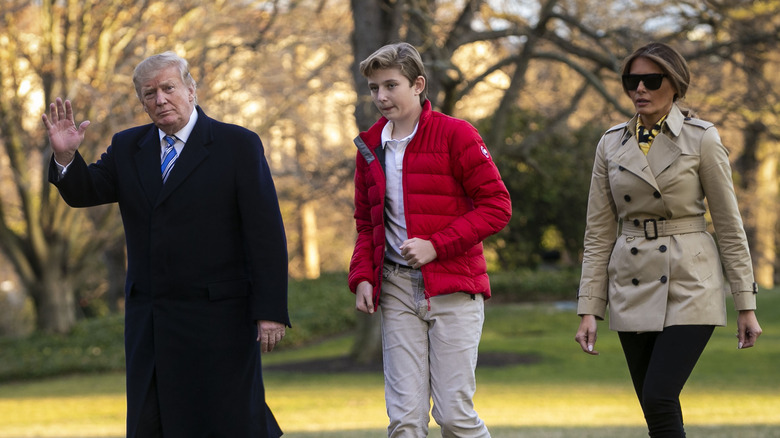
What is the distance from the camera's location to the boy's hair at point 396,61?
4.39 metres

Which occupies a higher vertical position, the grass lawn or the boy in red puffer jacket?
the boy in red puffer jacket

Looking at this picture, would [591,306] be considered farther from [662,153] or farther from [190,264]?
[190,264]

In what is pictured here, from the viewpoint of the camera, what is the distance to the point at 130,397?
4.32 meters

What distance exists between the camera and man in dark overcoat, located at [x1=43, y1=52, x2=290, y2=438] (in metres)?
4.30

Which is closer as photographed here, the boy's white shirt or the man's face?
the man's face

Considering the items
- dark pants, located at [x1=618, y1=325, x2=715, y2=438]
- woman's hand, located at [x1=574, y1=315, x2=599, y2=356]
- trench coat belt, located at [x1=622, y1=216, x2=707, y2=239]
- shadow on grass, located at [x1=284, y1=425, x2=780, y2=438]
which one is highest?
trench coat belt, located at [x1=622, y1=216, x2=707, y2=239]

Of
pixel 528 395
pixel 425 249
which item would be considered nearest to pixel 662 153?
pixel 425 249

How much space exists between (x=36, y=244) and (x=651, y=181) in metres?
16.5

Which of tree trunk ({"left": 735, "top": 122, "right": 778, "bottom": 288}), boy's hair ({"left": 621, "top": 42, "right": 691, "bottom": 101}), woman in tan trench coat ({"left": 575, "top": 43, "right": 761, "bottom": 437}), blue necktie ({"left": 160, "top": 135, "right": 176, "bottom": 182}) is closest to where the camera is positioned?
woman in tan trench coat ({"left": 575, "top": 43, "right": 761, "bottom": 437})

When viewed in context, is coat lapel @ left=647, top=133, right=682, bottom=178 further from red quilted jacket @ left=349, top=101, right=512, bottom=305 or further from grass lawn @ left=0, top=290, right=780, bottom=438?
grass lawn @ left=0, top=290, right=780, bottom=438

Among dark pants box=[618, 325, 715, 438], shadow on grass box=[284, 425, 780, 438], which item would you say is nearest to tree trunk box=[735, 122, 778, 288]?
shadow on grass box=[284, 425, 780, 438]

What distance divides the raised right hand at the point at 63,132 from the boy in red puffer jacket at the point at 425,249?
1285mm

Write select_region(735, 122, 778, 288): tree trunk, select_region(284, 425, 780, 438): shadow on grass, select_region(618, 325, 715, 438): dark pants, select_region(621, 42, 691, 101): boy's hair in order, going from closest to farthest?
1. select_region(618, 325, 715, 438): dark pants
2. select_region(621, 42, 691, 101): boy's hair
3. select_region(284, 425, 780, 438): shadow on grass
4. select_region(735, 122, 778, 288): tree trunk

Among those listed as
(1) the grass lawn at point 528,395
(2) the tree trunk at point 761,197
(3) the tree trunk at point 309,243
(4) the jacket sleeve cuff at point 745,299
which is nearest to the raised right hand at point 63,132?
(4) the jacket sleeve cuff at point 745,299
